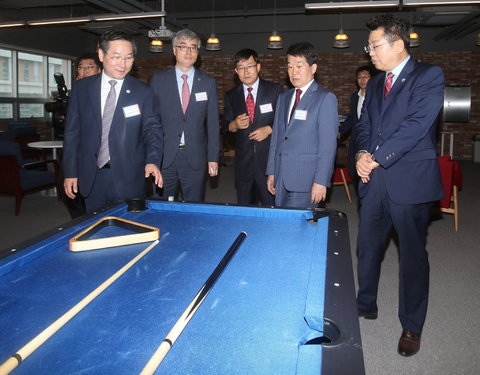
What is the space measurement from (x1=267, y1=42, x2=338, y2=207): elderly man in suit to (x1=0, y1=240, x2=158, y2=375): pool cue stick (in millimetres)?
1578

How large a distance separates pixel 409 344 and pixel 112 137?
2.06m

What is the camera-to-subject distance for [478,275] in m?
3.47

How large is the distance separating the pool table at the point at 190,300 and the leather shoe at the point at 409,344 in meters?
0.88

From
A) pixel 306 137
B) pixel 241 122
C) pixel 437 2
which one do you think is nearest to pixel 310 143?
pixel 306 137

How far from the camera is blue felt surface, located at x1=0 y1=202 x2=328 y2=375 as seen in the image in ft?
3.04

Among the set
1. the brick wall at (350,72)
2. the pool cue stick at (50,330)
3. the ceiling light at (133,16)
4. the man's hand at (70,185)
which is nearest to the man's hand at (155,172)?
the man's hand at (70,185)

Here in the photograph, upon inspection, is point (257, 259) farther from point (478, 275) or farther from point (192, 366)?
point (478, 275)

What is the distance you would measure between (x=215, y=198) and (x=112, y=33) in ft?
13.3

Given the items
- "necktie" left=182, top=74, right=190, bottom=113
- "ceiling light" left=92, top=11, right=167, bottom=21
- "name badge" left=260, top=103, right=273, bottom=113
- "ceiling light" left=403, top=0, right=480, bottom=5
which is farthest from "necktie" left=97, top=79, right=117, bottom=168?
"ceiling light" left=403, top=0, right=480, bottom=5

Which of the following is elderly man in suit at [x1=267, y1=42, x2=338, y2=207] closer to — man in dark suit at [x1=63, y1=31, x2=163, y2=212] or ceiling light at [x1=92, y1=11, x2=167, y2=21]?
man in dark suit at [x1=63, y1=31, x2=163, y2=212]

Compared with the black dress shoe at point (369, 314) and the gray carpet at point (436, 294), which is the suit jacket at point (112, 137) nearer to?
the black dress shoe at point (369, 314)

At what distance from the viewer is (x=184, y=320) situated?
1.04m

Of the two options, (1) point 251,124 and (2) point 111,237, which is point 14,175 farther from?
(2) point 111,237

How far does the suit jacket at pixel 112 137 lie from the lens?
2555mm
